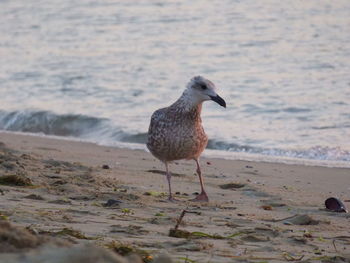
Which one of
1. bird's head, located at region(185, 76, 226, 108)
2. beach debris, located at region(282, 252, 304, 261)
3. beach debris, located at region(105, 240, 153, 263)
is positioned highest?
beach debris, located at region(105, 240, 153, 263)

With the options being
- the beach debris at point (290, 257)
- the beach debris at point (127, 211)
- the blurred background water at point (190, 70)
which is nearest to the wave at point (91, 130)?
the blurred background water at point (190, 70)

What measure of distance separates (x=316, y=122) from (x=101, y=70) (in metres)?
6.03

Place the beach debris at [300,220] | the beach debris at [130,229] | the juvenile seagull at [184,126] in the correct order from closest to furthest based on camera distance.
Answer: the beach debris at [130,229], the beach debris at [300,220], the juvenile seagull at [184,126]

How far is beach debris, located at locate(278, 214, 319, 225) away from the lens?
671cm

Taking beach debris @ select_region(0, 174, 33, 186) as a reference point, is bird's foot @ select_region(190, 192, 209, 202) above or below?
below

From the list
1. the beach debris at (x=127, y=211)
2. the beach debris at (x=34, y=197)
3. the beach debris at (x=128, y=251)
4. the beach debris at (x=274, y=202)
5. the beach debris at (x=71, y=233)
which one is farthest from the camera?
the beach debris at (x=274, y=202)

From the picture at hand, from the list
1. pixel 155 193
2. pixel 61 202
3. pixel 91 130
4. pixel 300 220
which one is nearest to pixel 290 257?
pixel 300 220

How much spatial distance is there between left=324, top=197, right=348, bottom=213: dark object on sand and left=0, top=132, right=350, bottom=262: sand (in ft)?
0.38

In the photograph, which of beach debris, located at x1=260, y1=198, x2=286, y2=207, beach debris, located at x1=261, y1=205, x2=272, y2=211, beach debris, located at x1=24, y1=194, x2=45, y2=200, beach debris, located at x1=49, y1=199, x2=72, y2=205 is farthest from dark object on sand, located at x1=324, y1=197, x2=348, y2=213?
beach debris, located at x1=24, y1=194, x2=45, y2=200

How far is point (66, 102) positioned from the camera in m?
15.0

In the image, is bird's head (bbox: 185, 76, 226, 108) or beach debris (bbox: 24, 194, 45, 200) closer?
beach debris (bbox: 24, 194, 45, 200)

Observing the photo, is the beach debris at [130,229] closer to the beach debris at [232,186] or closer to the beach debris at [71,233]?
the beach debris at [71,233]

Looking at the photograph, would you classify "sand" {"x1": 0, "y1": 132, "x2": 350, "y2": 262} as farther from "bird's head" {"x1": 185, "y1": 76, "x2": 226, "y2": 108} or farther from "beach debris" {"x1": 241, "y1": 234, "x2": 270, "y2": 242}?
"bird's head" {"x1": 185, "y1": 76, "x2": 226, "y2": 108}

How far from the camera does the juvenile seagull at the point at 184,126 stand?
25.9ft
